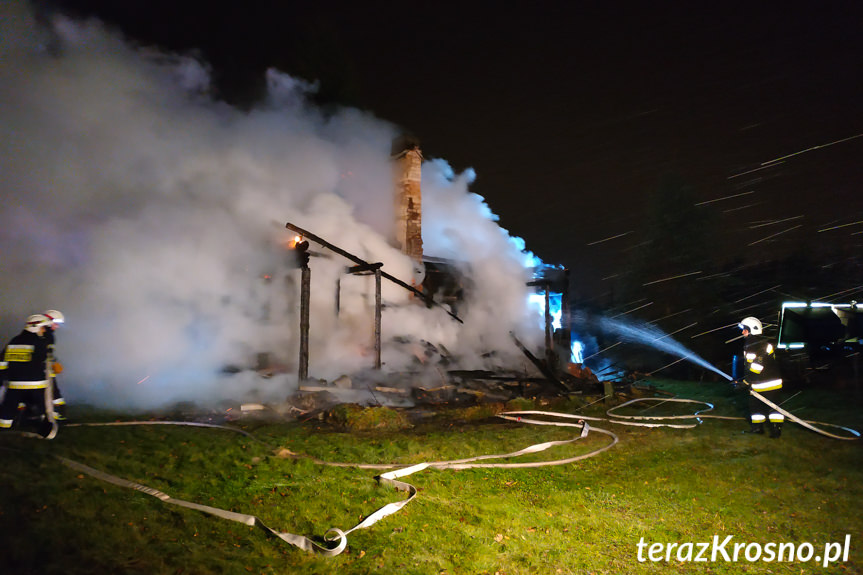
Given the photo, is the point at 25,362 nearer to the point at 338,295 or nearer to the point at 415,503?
Answer: the point at 415,503

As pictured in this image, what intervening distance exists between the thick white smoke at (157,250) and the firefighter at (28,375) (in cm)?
304

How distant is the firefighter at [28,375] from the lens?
7.77 m

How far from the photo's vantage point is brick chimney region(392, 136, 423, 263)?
Answer: 19438 mm

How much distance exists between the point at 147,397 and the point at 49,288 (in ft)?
13.5

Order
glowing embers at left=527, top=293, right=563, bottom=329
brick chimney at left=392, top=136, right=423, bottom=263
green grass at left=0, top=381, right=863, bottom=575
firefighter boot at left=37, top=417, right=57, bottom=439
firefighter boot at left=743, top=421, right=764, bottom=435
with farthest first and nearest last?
brick chimney at left=392, top=136, right=423, bottom=263, glowing embers at left=527, top=293, right=563, bottom=329, firefighter boot at left=743, top=421, right=764, bottom=435, firefighter boot at left=37, top=417, right=57, bottom=439, green grass at left=0, top=381, right=863, bottom=575

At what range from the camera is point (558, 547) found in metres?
4.73

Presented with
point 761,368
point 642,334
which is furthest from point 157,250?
point 642,334

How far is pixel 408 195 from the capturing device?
19641 mm

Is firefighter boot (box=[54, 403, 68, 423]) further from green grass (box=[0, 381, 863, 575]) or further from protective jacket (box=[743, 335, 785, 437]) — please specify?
protective jacket (box=[743, 335, 785, 437])

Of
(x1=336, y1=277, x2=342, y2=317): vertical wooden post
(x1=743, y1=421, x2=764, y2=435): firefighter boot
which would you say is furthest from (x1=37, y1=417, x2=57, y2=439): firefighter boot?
(x1=743, y1=421, x2=764, y2=435): firefighter boot

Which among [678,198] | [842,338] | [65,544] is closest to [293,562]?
[65,544]

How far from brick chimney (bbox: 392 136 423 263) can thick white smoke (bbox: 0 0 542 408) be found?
132 inches

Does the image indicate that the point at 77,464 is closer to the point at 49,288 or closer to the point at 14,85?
the point at 49,288

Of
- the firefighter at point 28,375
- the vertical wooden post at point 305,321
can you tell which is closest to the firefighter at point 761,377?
the vertical wooden post at point 305,321
